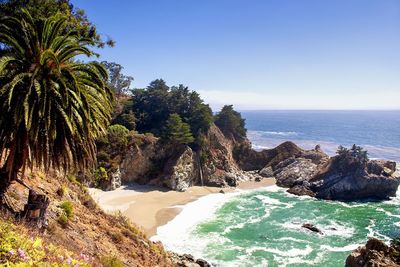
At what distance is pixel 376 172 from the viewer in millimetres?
61719

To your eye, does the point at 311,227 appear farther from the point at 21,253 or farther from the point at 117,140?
the point at 21,253

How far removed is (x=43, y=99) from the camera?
39.7ft

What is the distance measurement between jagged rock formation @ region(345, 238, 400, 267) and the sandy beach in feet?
74.4

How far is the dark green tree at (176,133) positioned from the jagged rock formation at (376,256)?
139ft

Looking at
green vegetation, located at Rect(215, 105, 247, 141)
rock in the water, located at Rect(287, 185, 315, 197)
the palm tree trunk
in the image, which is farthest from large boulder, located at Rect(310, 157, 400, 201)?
the palm tree trunk

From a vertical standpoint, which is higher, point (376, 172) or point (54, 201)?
point (54, 201)

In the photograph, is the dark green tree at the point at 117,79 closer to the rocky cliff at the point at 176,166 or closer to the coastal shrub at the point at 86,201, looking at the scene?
the rocky cliff at the point at 176,166

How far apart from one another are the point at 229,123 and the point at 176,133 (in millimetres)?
25230

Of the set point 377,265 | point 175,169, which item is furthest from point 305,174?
point 377,265

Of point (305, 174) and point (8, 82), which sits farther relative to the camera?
point (305, 174)

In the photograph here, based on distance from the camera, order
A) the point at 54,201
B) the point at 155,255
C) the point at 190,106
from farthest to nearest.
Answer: the point at 190,106, the point at 155,255, the point at 54,201

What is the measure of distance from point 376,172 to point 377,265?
154 ft

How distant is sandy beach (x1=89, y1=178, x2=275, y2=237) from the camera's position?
43250 millimetres

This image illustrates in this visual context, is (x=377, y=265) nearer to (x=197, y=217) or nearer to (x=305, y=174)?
(x=197, y=217)
